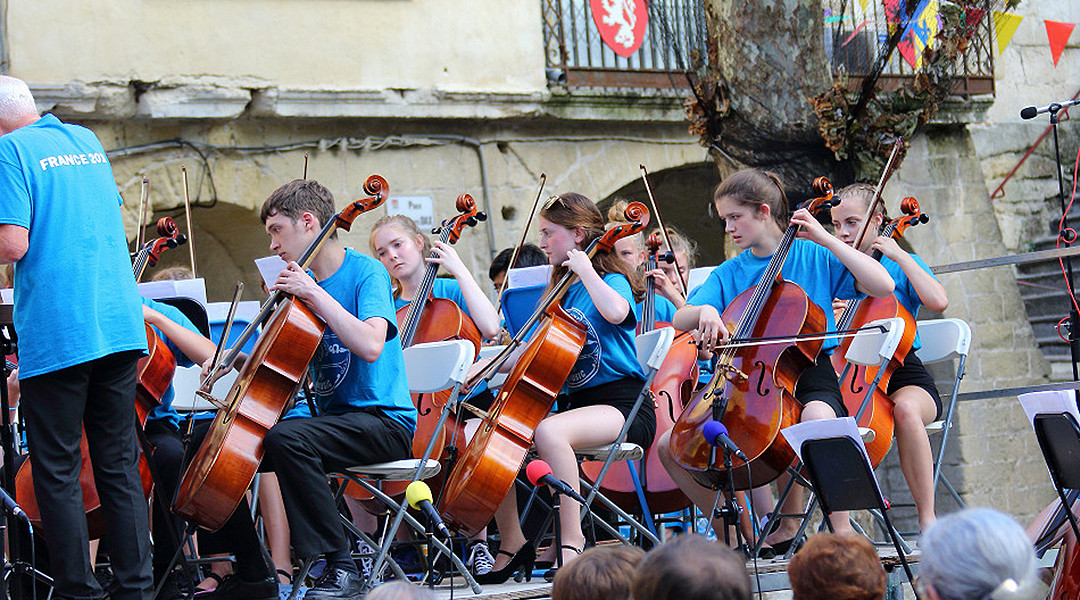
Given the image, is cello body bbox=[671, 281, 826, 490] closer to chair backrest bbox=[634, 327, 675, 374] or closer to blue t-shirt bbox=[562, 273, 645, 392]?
chair backrest bbox=[634, 327, 675, 374]

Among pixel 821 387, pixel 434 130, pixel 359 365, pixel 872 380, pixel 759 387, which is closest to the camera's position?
pixel 359 365

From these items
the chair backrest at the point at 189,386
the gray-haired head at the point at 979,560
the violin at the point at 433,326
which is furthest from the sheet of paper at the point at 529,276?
the gray-haired head at the point at 979,560

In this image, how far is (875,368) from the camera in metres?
5.09

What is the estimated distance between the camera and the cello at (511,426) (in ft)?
13.8

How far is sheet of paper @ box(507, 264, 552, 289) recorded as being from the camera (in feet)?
16.6

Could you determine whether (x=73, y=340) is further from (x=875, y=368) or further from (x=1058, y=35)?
(x=1058, y=35)

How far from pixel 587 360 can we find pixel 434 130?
183 inches

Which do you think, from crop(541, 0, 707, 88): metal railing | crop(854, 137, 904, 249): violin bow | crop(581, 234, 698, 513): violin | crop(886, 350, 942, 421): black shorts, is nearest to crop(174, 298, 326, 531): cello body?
crop(581, 234, 698, 513): violin

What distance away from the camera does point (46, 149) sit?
11.8 feet

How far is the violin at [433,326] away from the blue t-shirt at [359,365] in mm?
536

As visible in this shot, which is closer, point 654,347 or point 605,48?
point 654,347

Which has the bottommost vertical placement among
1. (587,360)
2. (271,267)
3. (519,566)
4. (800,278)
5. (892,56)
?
(519,566)

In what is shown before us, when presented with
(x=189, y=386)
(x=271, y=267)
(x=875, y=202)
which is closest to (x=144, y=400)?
(x=189, y=386)

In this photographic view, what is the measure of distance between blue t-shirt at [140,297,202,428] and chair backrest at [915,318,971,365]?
286cm
